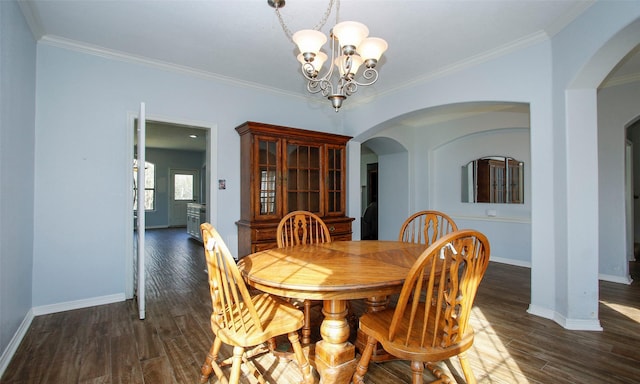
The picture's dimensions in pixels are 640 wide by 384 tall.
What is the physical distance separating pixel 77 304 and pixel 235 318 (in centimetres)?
223

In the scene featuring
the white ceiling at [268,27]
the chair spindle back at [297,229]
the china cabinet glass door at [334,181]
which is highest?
the white ceiling at [268,27]

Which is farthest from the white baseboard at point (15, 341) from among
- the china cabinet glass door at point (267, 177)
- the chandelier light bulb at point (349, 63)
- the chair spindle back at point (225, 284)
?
the chandelier light bulb at point (349, 63)

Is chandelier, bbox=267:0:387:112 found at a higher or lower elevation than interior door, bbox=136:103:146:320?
higher

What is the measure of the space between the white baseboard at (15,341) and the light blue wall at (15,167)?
23 mm

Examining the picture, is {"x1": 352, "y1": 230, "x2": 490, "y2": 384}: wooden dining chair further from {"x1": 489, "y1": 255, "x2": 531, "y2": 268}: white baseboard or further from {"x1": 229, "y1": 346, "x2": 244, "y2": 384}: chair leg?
{"x1": 489, "y1": 255, "x2": 531, "y2": 268}: white baseboard

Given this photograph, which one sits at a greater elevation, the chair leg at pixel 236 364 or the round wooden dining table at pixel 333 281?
the round wooden dining table at pixel 333 281

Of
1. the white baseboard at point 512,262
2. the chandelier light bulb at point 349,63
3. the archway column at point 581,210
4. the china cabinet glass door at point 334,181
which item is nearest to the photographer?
the chandelier light bulb at point 349,63

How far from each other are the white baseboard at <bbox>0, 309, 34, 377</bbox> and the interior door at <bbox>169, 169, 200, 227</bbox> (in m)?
7.56

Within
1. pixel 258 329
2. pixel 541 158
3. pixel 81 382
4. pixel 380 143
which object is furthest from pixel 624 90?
pixel 81 382

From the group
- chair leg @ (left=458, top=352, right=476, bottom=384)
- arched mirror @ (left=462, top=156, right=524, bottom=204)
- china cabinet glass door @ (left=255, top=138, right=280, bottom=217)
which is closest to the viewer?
chair leg @ (left=458, top=352, right=476, bottom=384)

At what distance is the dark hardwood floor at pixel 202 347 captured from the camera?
1827mm

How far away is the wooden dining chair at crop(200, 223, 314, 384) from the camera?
1.43 m

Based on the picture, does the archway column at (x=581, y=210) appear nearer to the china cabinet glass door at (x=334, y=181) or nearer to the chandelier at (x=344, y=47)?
the chandelier at (x=344, y=47)

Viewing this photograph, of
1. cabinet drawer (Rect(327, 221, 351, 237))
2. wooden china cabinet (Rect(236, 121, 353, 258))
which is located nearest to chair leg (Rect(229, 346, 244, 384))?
wooden china cabinet (Rect(236, 121, 353, 258))
